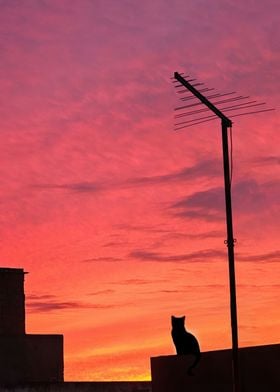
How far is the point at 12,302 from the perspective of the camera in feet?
193

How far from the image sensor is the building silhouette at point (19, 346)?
5441 cm

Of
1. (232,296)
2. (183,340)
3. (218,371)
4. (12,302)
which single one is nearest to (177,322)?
(183,340)

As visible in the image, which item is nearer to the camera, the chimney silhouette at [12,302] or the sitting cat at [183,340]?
the sitting cat at [183,340]

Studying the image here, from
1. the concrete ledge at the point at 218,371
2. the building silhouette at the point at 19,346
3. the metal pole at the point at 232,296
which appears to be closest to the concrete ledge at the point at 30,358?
A: the building silhouette at the point at 19,346

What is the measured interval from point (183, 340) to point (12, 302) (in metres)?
33.4

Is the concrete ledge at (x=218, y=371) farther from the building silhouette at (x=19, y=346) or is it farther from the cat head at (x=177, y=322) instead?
the building silhouette at (x=19, y=346)

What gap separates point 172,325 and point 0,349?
28.3 m

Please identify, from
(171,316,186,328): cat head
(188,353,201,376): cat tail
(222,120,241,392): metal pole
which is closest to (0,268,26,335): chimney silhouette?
(171,316,186,328): cat head

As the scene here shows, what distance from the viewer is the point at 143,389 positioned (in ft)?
161

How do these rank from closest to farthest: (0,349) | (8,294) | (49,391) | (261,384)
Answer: (261,384) < (49,391) < (0,349) < (8,294)

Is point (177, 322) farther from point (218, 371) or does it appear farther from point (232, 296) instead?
point (232, 296)

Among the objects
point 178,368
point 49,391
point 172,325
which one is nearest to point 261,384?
point 178,368

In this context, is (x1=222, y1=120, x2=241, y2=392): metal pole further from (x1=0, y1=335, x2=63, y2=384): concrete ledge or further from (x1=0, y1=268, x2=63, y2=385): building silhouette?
(x1=0, y1=335, x2=63, y2=384): concrete ledge

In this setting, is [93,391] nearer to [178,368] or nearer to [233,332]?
[178,368]
